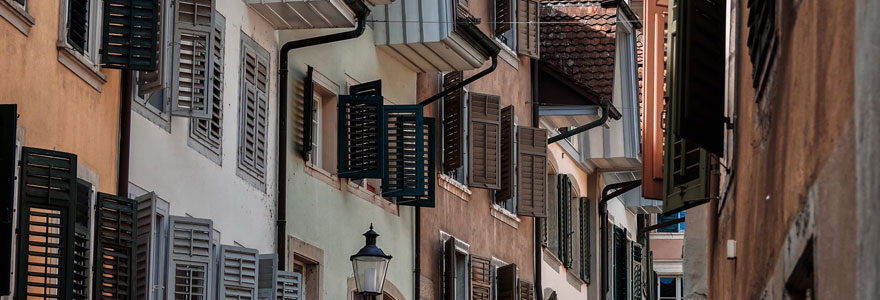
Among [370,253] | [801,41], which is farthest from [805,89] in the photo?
[370,253]

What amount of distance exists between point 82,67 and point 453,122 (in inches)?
458

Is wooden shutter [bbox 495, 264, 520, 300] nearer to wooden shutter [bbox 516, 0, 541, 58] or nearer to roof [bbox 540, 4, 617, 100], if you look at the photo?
wooden shutter [bbox 516, 0, 541, 58]

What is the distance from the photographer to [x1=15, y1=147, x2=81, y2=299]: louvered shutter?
35.9 ft

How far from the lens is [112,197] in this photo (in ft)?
41.6

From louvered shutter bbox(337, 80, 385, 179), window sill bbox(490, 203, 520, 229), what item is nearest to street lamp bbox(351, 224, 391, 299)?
louvered shutter bbox(337, 80, 385, 179)

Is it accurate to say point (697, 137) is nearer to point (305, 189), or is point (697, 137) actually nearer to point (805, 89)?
point (805, 89)

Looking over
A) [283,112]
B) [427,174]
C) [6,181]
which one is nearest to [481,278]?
[427,174]

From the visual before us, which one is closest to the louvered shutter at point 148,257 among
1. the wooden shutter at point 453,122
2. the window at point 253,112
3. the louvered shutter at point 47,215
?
the louvered shutter at point 47,215

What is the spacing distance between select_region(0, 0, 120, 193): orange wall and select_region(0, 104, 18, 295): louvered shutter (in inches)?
36.5

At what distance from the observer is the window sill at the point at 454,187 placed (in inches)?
937

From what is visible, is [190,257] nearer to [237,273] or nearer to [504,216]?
[237,273]

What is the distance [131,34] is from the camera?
12898 mm

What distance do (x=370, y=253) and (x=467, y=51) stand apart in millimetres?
6195

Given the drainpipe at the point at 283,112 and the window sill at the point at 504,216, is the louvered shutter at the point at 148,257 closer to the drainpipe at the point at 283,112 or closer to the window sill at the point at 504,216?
the drainpipe at the point at 283,112
